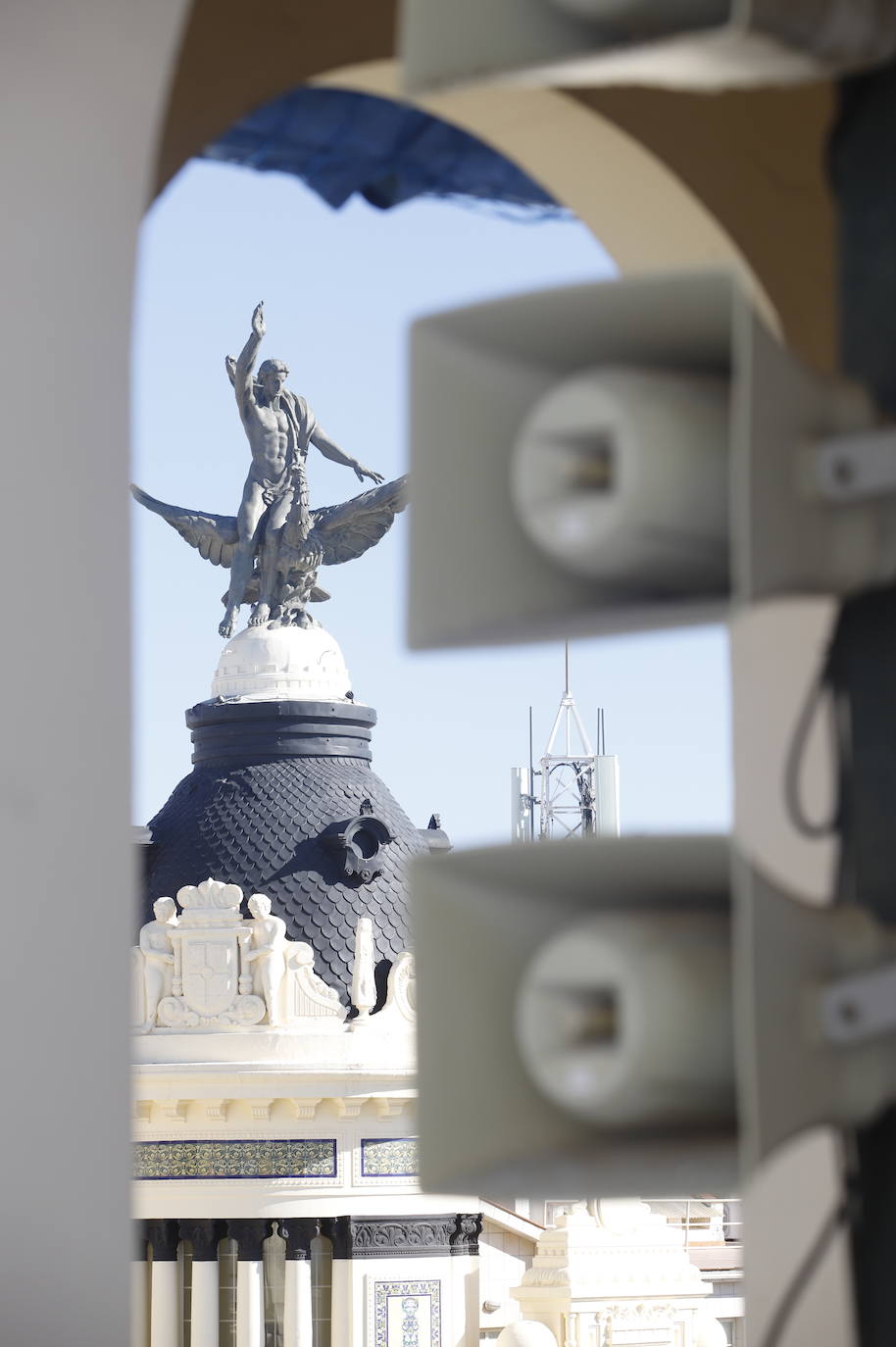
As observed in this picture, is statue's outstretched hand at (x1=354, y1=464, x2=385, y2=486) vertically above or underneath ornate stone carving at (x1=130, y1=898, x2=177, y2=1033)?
above

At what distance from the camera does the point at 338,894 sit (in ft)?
38.9

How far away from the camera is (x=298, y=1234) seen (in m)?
10.7

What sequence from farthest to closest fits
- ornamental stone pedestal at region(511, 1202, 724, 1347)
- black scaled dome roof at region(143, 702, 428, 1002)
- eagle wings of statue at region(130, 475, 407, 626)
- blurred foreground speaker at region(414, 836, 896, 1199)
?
eagle wings of statue at region(130, 475, 407, 626)
black scaled dome roof at region(143, 702, 428, 1002)
ornamental stone pedestal at region(511, 1202, 724, 1347)
blurred foreground speaker at region(414, 836, 896, 1199)

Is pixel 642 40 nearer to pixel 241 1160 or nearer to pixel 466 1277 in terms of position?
pixel 241 1160

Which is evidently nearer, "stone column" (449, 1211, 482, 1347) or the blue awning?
the blue awning

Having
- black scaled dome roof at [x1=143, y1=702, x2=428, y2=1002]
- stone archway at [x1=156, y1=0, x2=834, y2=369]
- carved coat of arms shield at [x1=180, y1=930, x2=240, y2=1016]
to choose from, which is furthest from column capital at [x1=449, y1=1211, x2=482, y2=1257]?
stone archway at [x1=156, y1=0, x2=834, y2=369]

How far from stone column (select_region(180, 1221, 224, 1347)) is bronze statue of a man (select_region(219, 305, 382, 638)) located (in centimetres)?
369

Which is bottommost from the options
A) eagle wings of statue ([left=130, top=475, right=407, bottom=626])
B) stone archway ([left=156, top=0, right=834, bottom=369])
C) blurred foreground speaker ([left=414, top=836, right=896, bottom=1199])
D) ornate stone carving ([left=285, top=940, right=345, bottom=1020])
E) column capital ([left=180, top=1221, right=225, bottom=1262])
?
column capital ([left=180, top=1221, right=225, bottom=1262])

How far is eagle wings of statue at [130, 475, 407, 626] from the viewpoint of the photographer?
1248 centimetres

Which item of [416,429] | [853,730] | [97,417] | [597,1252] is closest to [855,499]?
[853,730]

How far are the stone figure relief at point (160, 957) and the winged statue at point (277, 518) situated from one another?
80.8 inches

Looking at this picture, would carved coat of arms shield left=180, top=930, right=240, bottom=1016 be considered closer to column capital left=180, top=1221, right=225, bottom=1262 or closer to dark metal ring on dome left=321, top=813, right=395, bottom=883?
dark metal ring on dome left=321, top=813, right=395, bottom=883

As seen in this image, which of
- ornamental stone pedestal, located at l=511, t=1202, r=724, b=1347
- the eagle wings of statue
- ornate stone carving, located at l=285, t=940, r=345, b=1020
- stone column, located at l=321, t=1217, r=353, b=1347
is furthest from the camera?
the eagle wings of statue

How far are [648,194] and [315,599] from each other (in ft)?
34.6
